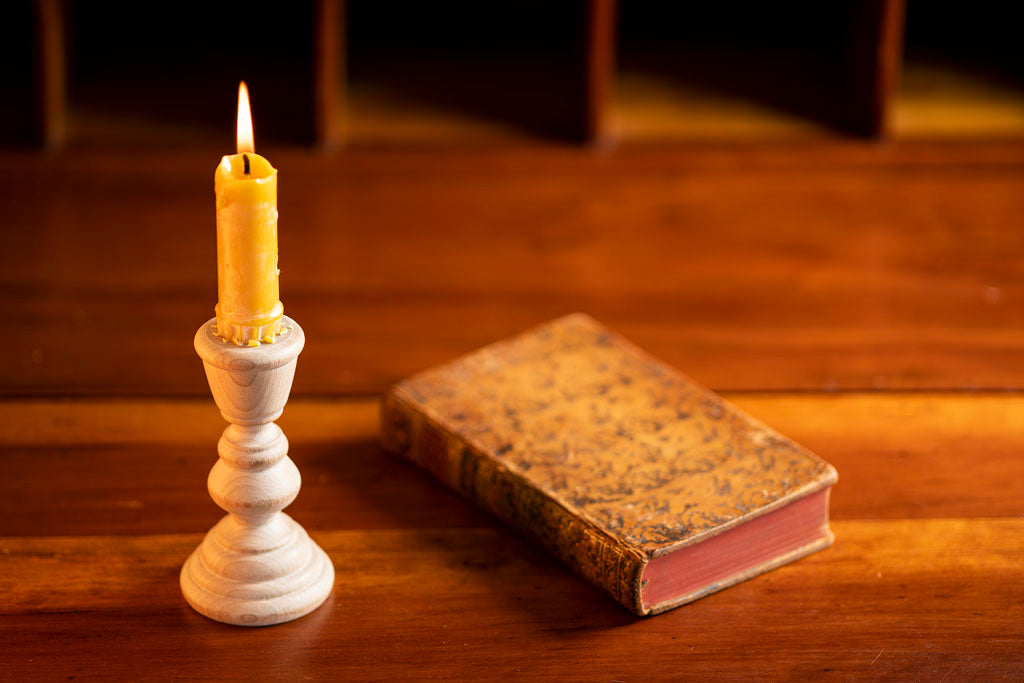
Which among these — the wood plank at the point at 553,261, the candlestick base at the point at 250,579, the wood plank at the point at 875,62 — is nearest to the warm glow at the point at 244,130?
the candlestick base at the point at 250,579

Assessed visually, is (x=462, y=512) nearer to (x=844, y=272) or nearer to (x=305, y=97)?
(x=844, y=272)

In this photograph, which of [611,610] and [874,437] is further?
[874,437]

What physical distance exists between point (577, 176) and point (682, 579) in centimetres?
84

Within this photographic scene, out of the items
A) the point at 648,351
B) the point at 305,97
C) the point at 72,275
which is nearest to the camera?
the point at 648,351

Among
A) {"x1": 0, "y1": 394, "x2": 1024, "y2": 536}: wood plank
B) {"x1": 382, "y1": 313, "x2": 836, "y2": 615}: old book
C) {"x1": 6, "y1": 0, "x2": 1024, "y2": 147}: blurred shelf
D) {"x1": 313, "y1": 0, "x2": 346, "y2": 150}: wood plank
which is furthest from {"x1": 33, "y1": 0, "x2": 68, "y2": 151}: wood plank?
{"x1": 382, "y1": 313, "x2": 836, "y2": 615}: old book

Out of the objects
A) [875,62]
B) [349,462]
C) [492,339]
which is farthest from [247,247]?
[875,62]

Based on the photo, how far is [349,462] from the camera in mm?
1234

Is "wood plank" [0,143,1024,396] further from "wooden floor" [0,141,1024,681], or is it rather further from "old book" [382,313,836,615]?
"old book" [382,313,836,615]

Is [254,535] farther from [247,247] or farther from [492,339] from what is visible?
[492,339]

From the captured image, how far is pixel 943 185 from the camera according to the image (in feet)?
5.90

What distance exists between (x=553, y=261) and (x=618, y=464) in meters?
0.52

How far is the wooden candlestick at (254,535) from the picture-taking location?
100 centimetres

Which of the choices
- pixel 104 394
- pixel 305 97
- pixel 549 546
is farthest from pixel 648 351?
pixel 305 97

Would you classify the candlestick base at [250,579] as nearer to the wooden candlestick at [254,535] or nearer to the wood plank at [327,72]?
the wooden candlestick at [254,535]
